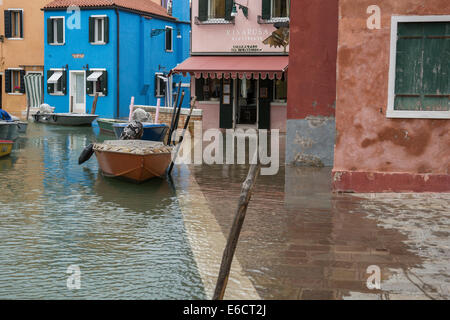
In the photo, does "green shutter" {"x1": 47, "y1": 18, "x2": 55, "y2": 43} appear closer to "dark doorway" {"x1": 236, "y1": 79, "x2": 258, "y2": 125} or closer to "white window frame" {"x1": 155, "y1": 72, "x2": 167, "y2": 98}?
"white window frame" {"x1": 155, "y1": 72, "x2": 167, "y2": 98}

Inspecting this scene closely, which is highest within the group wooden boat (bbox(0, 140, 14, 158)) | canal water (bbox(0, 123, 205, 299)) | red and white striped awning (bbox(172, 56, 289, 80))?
red and white striped awning (bbox(172, 56, 289, 80))

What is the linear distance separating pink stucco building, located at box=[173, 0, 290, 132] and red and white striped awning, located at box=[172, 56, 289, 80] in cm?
4

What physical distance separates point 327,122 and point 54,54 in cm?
2301

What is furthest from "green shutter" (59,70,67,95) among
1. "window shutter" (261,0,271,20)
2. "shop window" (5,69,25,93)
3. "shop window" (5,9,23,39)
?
"window shutter" (261,0,271,20)

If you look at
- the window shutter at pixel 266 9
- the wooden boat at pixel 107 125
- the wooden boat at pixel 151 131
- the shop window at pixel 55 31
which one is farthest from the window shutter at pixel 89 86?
the wooden boat at pixel 151 131

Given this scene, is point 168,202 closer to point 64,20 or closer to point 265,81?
point 265,81

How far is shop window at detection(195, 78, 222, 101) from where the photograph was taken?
25.5 metres

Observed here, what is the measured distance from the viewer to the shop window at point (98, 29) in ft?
104

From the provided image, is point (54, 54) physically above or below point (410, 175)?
above

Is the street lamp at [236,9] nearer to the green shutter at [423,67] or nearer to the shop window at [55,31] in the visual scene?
the shop window at [55,31]

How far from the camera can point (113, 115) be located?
1252 inches

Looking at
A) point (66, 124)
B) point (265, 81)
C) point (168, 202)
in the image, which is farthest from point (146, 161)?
point (66, 124)

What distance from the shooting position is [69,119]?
28.2 meters
